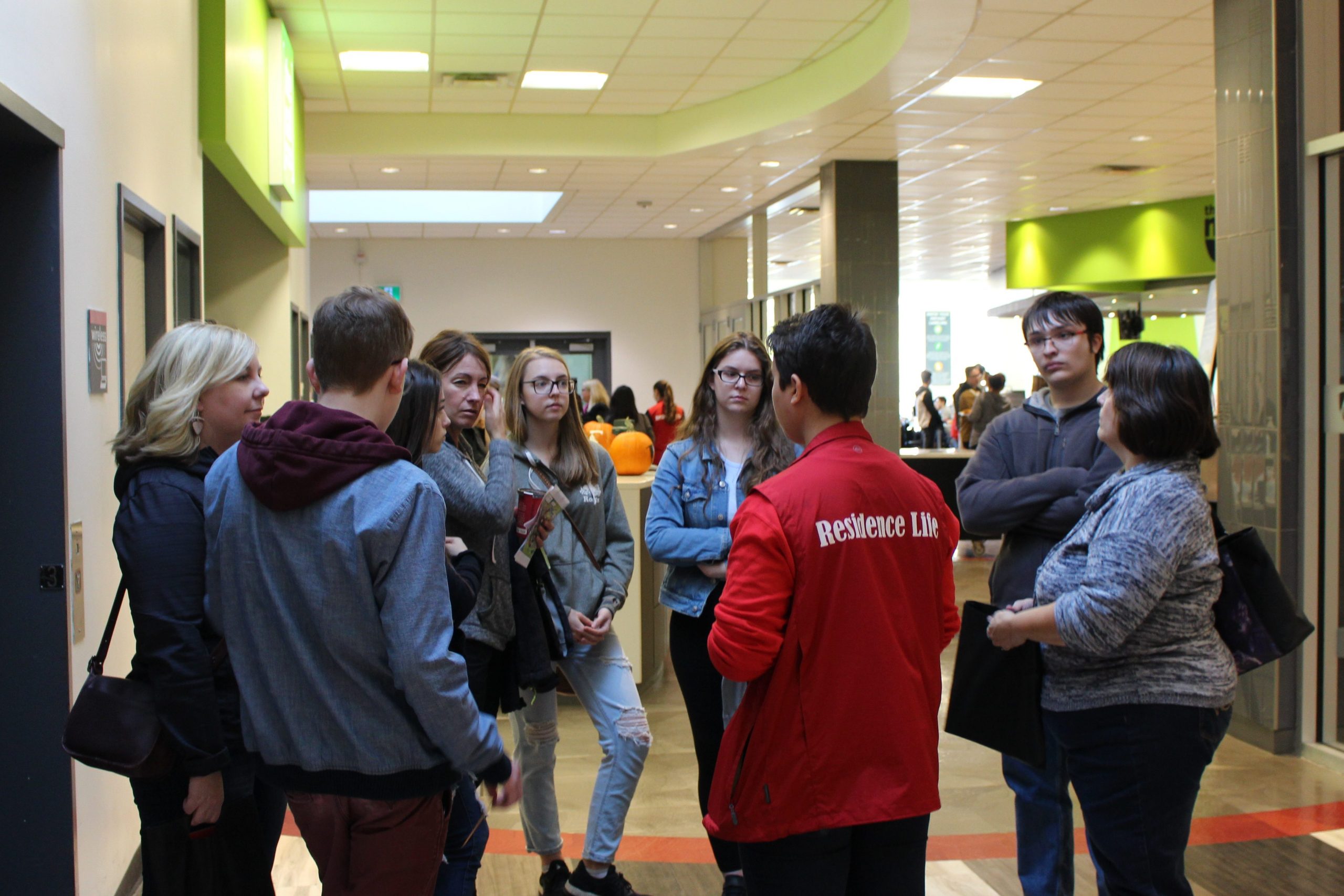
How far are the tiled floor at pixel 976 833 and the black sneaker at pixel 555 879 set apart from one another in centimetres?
20

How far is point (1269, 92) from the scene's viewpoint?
4.46 metres

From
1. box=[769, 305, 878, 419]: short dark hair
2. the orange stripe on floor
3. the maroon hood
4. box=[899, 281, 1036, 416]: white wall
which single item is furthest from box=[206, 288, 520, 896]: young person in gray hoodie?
box=[899, 281, 1036, 416]: white wall

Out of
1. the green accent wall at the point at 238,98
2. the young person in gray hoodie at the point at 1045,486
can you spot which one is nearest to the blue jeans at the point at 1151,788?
the young person in gray hoodie at the point at 1045,486

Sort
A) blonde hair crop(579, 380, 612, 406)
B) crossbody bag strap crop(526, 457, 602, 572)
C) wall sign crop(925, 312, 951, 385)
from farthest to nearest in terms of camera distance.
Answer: wall sign crop(925, 312, 951, 385) → blonde hair crop(579, 380, 612, 406) → crossbody bag strap crop(526, 457, 602, 572)

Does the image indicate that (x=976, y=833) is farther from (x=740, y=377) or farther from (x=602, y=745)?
(x=740, y=377)

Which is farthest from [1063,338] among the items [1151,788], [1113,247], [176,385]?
[1113,247]

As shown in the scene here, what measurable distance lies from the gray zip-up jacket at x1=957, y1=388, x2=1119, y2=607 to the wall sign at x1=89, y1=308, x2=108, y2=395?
7.40 ft

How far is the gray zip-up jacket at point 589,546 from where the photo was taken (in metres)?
3.03

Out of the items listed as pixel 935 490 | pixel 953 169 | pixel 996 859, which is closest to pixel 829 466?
pixel 935 490

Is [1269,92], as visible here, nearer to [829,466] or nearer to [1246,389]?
[1246,389]

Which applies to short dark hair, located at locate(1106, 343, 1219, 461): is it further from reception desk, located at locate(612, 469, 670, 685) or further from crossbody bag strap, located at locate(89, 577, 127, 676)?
reception desk, located at locate(612, 469, 670, 685)

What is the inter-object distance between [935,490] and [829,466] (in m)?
0.24

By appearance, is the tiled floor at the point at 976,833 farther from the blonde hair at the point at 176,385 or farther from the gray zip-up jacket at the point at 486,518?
the blonde hair at the point at 176,385

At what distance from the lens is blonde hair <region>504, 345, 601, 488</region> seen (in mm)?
3082
